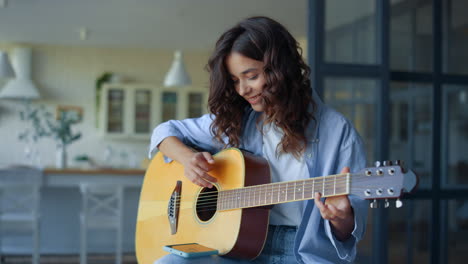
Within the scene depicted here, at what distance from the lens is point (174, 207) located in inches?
65.4

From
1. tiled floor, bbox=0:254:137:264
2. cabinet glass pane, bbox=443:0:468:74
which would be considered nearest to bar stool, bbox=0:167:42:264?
tiled floor, bbox=0:254:137:264

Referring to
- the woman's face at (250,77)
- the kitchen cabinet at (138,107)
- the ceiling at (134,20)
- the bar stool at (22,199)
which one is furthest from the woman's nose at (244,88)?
the kitchen cabinet at (138,107)

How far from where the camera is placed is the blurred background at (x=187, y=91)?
79.7 inches

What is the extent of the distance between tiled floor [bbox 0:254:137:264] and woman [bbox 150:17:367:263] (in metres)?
3.24

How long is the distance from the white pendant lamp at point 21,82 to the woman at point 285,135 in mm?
5957

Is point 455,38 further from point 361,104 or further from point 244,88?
point 244,88

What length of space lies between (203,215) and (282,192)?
419mm

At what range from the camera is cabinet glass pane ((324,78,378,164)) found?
6.56 ft

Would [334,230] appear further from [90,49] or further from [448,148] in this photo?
[90,49]

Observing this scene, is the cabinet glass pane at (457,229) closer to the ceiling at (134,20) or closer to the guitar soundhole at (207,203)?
the guitar soundhole at (207,203)

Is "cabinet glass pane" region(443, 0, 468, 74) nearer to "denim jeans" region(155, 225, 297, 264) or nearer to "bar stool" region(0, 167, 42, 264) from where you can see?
"denim jeans" region(155, 225, 297, 264)

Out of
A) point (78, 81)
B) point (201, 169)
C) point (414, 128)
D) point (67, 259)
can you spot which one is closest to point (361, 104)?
point (414, 128)

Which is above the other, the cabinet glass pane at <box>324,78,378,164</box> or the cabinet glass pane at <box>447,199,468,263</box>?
the cabinet glass pane at <box>324,78,378,164</box>

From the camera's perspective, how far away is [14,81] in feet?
22.5
